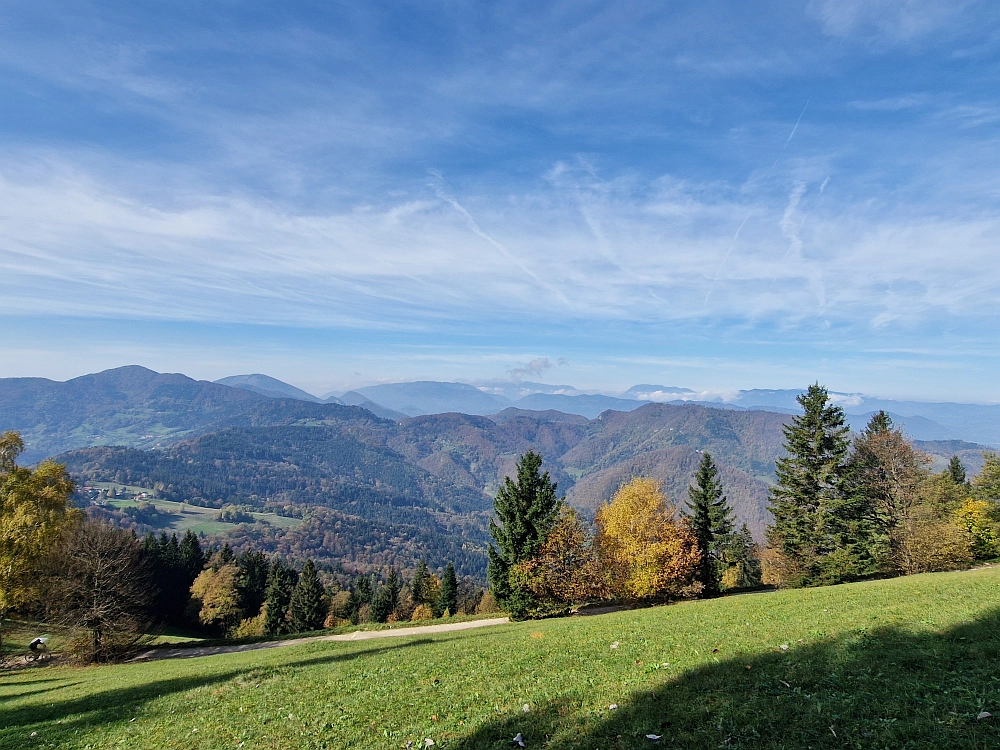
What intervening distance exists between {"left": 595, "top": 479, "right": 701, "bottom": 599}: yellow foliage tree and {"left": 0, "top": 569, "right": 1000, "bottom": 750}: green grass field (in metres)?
17.0

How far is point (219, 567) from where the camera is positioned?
248 feet

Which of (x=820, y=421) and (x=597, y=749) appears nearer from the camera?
(x=597, y=749)

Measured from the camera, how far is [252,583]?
266ft

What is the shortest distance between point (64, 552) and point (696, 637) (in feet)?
126

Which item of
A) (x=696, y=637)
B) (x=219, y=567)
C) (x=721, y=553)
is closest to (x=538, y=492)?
(x=721, y=553)

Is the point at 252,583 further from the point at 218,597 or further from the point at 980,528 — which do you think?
the point at 980,528

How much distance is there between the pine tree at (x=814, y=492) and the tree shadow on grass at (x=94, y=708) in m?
38.8

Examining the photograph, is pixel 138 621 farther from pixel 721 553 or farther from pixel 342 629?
pixel 721 553

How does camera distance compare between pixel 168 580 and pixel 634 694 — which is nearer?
pixel 634 694

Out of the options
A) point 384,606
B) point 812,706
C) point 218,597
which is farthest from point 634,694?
point 218,597

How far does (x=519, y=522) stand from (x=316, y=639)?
1857 centimetres

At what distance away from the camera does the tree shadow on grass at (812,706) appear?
6.63 m

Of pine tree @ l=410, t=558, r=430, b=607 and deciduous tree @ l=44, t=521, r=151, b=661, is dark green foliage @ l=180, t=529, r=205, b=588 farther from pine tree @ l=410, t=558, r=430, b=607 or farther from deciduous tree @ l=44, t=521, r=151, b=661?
deciduous tree @ l=44, t=521, r=151, b=661

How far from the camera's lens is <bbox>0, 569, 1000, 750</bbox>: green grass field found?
23.8 ft
